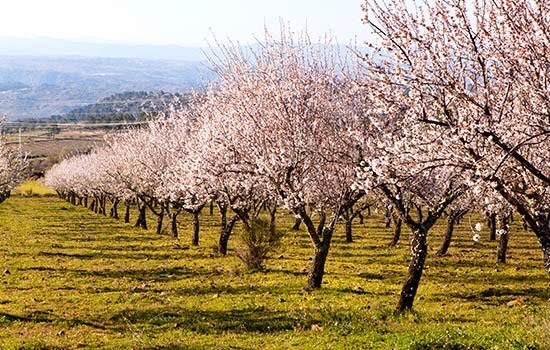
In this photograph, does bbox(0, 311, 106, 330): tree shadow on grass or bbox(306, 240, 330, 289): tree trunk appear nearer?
bbox(0, 311, 106, 330): tree shadow on grass

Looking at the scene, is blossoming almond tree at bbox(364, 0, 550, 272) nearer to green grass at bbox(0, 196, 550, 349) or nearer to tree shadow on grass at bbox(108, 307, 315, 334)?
green grass at bbox(0, 196, 550, 349)

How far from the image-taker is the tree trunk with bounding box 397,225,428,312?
1698 centimetres

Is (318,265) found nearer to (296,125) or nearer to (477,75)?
(296,125)

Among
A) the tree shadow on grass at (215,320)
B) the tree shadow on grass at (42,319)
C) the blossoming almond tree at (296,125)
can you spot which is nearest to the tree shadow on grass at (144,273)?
the blossoming almond tree at (296,125)

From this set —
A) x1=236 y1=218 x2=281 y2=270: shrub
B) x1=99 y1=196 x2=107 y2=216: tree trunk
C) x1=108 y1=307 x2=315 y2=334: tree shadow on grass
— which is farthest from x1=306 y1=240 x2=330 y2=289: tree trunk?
x1=99 y1=196 x2=107 y2=216: tree trunk

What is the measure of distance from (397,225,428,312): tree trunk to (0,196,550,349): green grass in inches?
→ 20.5

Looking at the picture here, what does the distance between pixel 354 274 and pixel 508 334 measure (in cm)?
1265

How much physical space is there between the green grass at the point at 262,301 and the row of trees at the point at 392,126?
2055mm

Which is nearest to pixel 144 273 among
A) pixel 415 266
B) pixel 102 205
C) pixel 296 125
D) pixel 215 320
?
pixel 215 320

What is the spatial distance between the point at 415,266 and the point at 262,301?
561 centimetres

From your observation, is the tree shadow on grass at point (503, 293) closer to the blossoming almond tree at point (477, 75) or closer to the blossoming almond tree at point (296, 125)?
the blossoming almond tree at point (296, 125)

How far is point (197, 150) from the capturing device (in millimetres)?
26266

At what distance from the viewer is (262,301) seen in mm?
19750

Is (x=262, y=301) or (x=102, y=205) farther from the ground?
(x=262, y=301)
